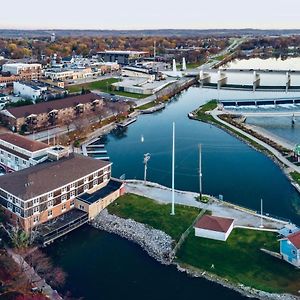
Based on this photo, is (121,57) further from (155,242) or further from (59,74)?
(155,242)

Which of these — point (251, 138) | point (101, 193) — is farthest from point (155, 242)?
point (251, 138)

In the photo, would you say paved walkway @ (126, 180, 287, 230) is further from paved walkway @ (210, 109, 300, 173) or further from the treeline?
the treeline

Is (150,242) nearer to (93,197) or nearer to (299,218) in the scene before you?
(93,197)

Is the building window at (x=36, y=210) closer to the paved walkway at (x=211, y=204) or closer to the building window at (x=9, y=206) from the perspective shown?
the building window at (x=9, y=206)

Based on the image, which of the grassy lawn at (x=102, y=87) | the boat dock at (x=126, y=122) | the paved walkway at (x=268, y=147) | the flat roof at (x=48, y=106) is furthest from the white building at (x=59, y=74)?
the paved walkway at (x=268, y=147)

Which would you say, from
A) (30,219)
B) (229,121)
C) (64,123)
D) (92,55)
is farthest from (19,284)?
(92,55)
